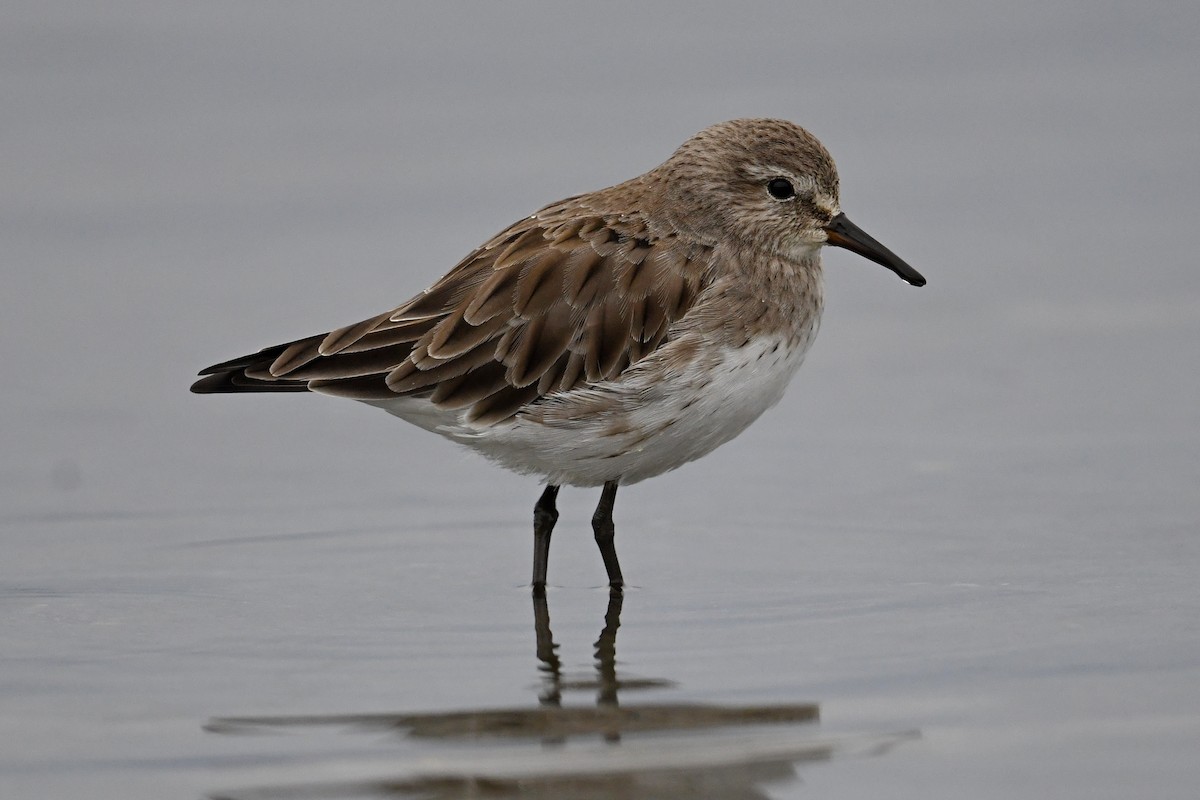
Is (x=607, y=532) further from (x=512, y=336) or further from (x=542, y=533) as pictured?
(x=512, y=336)

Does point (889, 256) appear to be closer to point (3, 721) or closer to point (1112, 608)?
point (1112, 608)

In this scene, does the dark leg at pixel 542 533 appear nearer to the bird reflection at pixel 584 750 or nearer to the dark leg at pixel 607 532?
the dark leg at pixel 607 532

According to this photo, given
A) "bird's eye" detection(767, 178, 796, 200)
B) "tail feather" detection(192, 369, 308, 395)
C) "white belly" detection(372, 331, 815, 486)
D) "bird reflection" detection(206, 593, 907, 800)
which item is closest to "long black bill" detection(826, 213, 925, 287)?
"bird's eye" detection(767, 178, 796, 200)

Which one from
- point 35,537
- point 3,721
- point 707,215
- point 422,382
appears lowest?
point 3,721

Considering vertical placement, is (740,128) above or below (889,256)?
above

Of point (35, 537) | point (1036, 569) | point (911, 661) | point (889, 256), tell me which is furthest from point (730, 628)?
point (35, 537)

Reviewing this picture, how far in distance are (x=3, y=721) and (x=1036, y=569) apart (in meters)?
4.36

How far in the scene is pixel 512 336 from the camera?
8336mm

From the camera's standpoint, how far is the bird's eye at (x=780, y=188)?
8.75m

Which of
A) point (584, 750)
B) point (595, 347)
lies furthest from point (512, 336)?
point (584, 750)

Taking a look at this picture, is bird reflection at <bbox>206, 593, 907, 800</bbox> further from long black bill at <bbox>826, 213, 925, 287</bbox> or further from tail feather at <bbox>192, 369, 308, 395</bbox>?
long black bill at <bbox>826, 213, 925, 287</bbox>

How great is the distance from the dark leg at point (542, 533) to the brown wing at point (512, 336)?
67cm

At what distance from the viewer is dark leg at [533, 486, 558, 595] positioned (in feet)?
28.1

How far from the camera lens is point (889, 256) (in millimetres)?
8930
